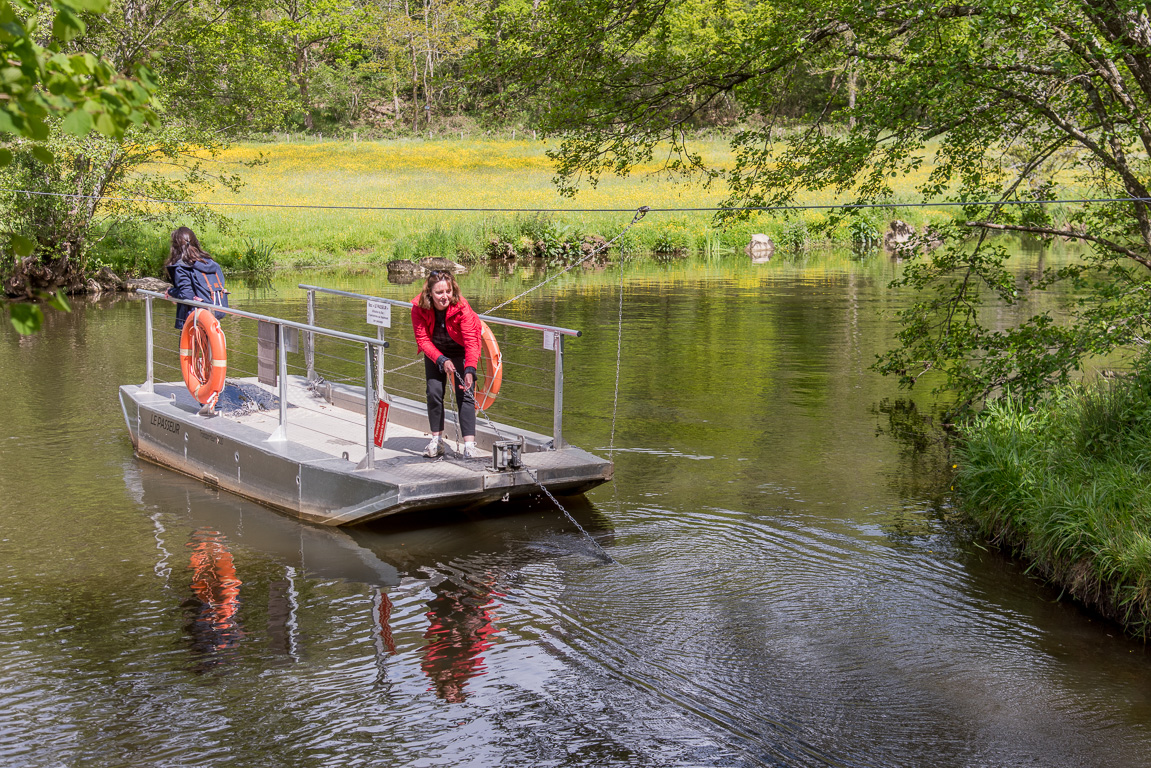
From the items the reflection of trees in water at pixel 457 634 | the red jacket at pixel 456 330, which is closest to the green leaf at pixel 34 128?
the reflection of trees in water at pixel 457 634

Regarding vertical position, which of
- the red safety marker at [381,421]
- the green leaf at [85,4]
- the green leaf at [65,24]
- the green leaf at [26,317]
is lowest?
the red safety marker at [381,421]

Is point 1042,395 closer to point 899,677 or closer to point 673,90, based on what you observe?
point 673,90

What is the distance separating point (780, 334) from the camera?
18.9 meters

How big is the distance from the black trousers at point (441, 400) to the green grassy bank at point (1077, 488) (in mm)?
3977

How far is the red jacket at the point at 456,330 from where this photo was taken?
845 cm

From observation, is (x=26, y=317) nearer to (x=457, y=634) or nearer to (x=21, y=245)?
→ (x=21, y=245)

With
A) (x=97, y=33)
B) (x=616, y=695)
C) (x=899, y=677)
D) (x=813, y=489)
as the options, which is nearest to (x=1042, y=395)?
(x=813, y=489)

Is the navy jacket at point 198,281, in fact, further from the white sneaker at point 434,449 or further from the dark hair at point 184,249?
the white sneaker at point 434,449

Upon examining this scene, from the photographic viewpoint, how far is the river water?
17.1 feet

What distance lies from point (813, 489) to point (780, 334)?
9.62m

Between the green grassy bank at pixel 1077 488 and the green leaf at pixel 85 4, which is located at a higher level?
the green leaf at pixel 85 4

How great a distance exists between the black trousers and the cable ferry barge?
260 millimetres

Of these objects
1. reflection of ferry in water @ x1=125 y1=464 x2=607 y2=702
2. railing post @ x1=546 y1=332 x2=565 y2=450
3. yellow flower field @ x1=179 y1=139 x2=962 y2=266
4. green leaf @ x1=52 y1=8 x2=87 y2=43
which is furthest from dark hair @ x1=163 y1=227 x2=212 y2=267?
yellow flower field @ x1=179 y1=139 x2=962 y2=266

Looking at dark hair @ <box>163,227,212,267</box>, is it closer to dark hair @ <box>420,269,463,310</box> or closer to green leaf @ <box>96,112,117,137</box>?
dark hair @ <box>420,269,463,310</box>
